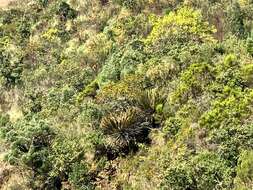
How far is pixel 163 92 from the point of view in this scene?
19.2 m

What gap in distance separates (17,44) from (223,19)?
38.9 ft

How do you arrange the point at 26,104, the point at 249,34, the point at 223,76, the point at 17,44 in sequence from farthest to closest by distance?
the point at 17,44 → the point at 26,104 → the point at 249,34 → the point at 223,76

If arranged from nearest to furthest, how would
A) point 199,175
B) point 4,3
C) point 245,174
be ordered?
point 245,174, point 199,175, point 4,3

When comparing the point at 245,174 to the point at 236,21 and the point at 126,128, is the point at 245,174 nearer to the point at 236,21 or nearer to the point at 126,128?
the point at 126,128

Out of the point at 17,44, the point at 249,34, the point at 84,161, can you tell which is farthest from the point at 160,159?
the point at 17,44

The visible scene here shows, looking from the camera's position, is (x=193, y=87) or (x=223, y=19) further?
(x=223, y=19)

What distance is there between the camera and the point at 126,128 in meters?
17.8

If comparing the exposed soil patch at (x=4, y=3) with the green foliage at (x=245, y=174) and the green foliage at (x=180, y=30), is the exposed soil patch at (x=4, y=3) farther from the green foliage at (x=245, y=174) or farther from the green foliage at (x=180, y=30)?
the green foliage at (x=245, y=174)

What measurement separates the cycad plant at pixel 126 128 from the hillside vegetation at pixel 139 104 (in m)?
0.03

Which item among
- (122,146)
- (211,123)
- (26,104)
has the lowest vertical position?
(26,104)

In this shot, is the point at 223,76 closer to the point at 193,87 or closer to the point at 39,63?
the point at 193,87

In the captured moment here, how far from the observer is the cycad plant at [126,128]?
17688 mm

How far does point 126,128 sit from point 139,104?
1051 millimetres

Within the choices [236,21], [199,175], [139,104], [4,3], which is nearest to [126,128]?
[139,104]
